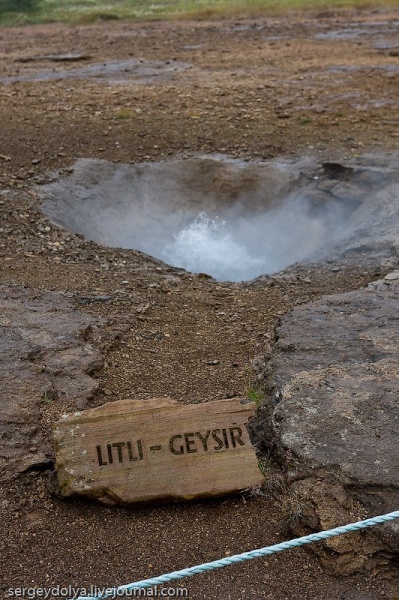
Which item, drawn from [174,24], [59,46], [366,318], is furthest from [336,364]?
[174,24]

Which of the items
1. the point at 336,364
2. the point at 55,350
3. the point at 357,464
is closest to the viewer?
the point at 357,464

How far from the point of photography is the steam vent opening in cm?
670

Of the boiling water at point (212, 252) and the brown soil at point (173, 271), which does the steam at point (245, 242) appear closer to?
the boiling water at point (212, 252)

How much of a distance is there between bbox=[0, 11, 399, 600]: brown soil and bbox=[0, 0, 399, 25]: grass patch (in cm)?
556

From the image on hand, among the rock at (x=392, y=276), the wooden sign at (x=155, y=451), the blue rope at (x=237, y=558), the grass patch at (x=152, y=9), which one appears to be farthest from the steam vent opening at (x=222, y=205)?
the grass patch at (x=152, y=9)

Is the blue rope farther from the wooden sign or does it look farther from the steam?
the steam

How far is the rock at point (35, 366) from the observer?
3.37 metres

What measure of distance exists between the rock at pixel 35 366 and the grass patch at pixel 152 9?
15506 millimetres

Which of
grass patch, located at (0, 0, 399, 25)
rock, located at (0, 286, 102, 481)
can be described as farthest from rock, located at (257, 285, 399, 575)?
grass patch, located at (0, 0, 399, 25)

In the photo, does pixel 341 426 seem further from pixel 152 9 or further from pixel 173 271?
pixel 152 9

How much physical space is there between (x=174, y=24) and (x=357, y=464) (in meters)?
15.8

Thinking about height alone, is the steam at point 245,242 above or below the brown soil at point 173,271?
below

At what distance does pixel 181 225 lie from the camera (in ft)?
23.7

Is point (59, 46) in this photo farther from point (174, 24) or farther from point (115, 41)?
point (174, 24)
